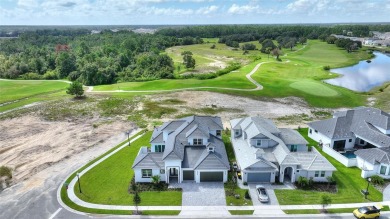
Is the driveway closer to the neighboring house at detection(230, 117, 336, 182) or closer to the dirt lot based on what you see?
the neighboring house at detection(230, 117, 336, 182)

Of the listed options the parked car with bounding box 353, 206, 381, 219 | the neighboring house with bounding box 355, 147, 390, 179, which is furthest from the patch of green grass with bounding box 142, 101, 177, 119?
the parked car with bounding box 353, 206, 381, 219

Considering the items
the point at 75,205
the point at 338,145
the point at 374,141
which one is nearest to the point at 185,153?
the point at 75,205

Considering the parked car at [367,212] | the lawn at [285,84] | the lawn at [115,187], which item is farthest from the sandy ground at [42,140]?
the parked car at [367,212]

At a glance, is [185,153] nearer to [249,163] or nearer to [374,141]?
[249,163]

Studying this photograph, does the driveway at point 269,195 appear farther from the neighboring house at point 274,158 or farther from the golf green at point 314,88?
the golf green at point 314,88

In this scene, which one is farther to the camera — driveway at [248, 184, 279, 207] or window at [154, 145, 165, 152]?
window at [154, 145, 165, 152]
